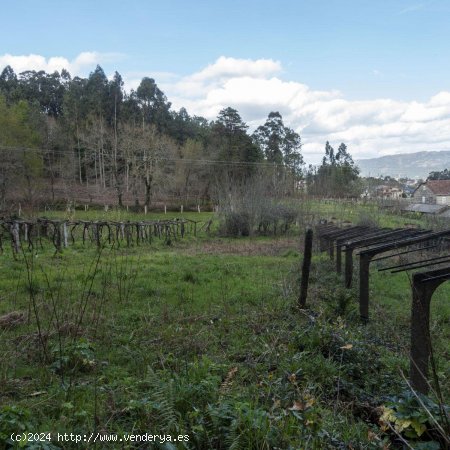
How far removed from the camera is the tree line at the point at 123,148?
39.8 metres

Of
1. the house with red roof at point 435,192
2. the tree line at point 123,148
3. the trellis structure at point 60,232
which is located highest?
the tree line at point 123,148

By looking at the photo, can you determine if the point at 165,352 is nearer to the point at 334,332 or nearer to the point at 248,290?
the point at 334,332

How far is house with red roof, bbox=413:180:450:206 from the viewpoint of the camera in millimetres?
70688

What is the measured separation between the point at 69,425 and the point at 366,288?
556 cm

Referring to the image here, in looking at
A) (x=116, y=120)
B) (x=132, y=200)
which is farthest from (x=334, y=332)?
(x=116, y=120)

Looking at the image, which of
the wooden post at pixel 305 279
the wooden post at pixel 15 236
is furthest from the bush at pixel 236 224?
the wooden post at pixel 305 279

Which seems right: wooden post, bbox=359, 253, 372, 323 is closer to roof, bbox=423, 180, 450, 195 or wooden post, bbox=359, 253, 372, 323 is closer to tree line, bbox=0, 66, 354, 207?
tree line, bbox=0, 66, 354, 207

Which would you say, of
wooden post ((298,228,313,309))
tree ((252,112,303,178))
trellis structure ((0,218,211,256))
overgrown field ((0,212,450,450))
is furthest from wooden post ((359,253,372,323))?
tree ((252,112,303,178))

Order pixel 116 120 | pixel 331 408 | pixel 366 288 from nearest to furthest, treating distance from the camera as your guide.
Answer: pixel 331 408
pixel 366 288
pixel 116 120

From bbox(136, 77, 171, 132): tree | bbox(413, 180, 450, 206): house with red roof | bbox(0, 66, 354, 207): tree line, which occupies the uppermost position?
bbox(136, 77, 171, 132): tree

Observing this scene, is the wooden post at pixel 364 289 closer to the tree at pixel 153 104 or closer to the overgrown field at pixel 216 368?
the overgrown field at pixel 216 368

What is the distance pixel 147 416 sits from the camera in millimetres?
3188

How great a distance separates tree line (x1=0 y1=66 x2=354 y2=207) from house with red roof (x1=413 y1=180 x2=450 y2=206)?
2564 centimetres

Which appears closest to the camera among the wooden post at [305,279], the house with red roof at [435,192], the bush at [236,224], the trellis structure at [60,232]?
the wooden post at [305,279]
